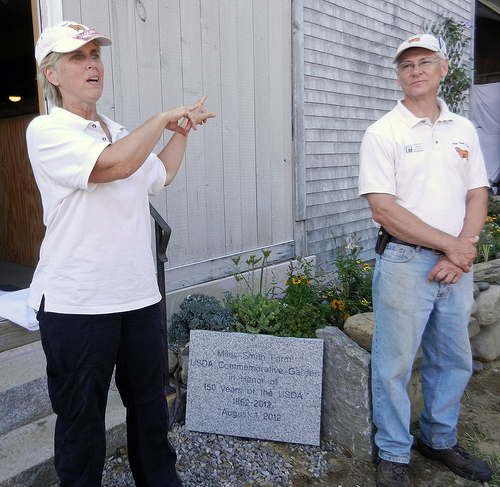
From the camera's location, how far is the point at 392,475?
2.30m

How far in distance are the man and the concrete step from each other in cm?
132

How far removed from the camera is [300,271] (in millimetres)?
4703

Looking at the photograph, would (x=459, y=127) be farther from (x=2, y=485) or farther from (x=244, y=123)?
(x=2, y=485)

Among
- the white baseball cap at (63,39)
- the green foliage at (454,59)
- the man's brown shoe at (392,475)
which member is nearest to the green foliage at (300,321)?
the man's brown shoe at (392,475)

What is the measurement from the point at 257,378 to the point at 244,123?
2.19 metres

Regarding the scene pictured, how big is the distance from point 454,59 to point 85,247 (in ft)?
22.8

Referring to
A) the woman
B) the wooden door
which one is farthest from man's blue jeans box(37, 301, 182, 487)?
the wooden door

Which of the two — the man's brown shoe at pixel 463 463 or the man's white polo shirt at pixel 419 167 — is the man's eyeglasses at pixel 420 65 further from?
the man's brown shoe at pixel 463 463

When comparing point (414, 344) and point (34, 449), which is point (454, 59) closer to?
point (414, 344)

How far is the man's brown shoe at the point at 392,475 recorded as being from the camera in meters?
2.29

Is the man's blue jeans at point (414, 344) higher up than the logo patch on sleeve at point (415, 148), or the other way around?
the logo patch on sleeve at point (415, 148)

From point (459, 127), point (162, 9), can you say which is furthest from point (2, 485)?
point (162, 9)

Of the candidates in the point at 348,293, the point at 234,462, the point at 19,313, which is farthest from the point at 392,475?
the point at 19,313

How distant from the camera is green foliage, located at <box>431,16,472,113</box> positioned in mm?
6871
